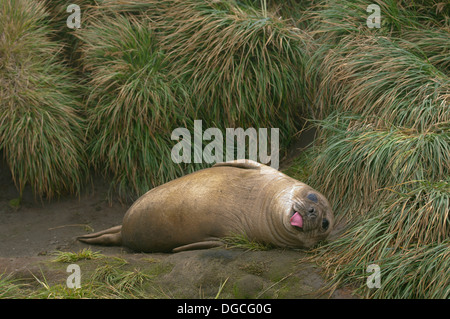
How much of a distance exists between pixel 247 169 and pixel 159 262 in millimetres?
1025

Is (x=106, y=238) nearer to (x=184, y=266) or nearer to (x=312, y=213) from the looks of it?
(x=184, y=266)

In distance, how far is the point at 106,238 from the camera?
5.27m

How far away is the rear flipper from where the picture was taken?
5234 mm

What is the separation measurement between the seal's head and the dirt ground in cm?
14

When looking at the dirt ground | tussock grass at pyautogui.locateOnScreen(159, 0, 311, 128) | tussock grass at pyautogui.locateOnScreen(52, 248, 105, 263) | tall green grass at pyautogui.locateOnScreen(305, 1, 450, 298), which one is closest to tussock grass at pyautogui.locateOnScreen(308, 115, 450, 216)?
tall green grass at pyautogui.locateOnScreen(305, 1, 450, 298)

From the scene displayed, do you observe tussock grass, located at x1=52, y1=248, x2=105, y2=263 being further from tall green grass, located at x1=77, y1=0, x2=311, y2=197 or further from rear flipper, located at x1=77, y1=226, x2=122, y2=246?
tall green grass, located at x1=77, y1=0, x2=311, y2=197

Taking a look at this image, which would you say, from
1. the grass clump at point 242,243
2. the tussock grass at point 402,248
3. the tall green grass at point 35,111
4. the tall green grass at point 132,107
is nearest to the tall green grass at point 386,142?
the tussock grass at point 402,248

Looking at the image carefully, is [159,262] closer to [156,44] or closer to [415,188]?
[415,188]

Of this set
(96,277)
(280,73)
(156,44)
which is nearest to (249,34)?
(280,73)

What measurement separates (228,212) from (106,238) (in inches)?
51.2

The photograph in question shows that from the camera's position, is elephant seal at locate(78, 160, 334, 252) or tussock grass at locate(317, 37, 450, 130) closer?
elephant seal at locate(78, 160, 334, 252)

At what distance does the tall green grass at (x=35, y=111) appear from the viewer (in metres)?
5.71

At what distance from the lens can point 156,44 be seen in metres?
6.16

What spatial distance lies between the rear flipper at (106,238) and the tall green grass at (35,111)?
2.51ft
